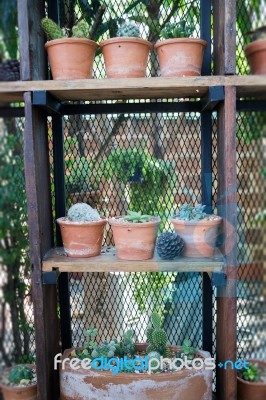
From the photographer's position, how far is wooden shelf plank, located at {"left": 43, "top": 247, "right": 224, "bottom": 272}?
4.66ft

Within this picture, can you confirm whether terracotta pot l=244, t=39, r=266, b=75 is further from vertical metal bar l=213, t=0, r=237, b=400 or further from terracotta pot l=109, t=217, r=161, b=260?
terracotta pot l=109, t=217, r=161, b=260

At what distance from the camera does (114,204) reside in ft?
5.91

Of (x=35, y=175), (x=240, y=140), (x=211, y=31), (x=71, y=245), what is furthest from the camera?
(x=240, y=140)

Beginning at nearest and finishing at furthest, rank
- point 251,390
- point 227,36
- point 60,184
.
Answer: point 227,36 → point 251,390 → point 60,184

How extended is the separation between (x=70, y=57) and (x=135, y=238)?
69 centimetres

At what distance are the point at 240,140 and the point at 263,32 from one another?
44 cm

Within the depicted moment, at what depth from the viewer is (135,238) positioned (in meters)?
1.47

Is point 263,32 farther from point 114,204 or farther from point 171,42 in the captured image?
point 114,204

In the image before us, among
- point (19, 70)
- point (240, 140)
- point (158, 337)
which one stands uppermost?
point (19, 70)

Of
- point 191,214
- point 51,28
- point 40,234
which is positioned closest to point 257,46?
point 191,214

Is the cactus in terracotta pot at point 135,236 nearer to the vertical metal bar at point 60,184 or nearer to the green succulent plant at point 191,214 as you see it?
the green succulent plant at point 191,214

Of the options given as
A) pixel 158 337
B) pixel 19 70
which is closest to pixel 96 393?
pixel 158 337

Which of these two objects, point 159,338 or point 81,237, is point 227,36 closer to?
point 81,237

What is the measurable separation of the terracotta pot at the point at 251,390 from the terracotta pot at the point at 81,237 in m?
0.78
